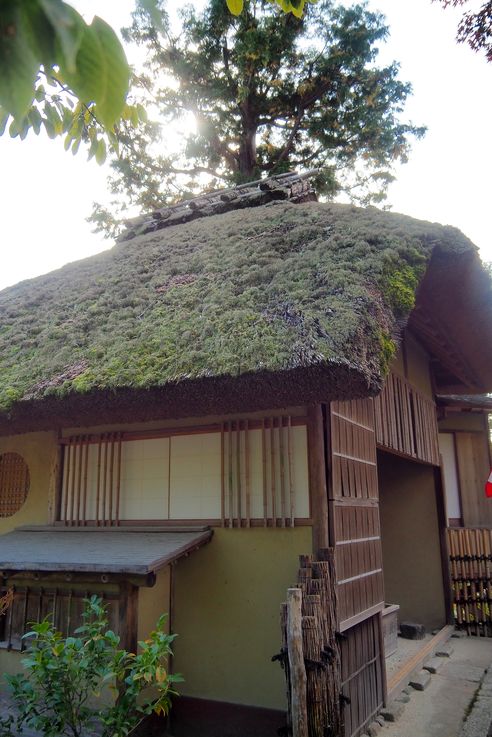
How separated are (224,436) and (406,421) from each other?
2948mm

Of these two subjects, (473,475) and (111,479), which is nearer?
(111,479)

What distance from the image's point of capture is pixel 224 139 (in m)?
13.6

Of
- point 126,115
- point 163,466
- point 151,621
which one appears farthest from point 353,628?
point 126,115

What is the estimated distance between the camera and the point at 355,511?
15.2 feet

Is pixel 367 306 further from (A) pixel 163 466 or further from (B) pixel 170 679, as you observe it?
(B) pixel 170 679

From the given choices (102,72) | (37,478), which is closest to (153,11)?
(102,72)

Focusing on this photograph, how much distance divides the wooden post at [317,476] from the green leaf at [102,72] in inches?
132

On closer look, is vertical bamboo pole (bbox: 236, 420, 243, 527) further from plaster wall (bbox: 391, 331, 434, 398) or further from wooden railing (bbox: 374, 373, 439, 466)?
plaster wall (bbox: 391, 331, 434, 398)

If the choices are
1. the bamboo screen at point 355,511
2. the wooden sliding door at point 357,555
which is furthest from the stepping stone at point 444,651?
the bamboo screen at point 355,511

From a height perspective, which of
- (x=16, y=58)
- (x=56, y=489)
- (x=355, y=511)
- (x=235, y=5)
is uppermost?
(x=235, y=5)

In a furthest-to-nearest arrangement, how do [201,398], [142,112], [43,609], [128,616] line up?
[43,609] → [201,398] → [128,616] → [142,112]

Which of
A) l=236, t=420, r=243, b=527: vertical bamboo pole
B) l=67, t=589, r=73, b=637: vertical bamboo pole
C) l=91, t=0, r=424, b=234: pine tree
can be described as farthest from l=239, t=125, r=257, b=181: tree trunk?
l=67, t=589, r=73, b=637: vertical bamboo pole

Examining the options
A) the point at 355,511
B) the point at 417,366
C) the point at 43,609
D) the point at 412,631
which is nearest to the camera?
the point at 43,609

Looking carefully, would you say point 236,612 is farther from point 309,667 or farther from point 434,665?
point 434,665
